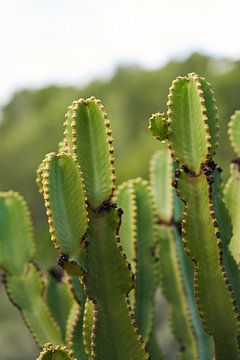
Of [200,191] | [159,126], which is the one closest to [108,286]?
[200,191]

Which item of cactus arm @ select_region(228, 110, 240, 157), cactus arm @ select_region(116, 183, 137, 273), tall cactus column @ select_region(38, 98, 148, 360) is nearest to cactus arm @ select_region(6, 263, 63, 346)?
cactus arm @ select_region(116, 183, 137, 273)

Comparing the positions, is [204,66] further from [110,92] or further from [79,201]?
[79,201]

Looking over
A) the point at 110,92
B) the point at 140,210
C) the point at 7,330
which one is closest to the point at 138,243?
the point at 140,210

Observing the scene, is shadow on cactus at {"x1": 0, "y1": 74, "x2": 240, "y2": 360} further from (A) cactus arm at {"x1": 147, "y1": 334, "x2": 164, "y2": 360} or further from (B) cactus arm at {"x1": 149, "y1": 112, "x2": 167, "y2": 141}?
(A) cactus arm at {"x1": 147, "y1": 334, "x2": 164, "y2": 360}

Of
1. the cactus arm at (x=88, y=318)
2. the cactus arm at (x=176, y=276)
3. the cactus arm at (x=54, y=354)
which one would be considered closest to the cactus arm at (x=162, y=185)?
the cactus arm at (x=176, y=276)

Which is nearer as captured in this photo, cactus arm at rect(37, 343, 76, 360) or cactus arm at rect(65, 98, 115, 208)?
cactus arm at rect(37, 343, 76, 360)

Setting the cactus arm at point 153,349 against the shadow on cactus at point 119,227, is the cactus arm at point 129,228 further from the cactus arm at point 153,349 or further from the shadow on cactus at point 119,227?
the cactus arm at point 153,349
